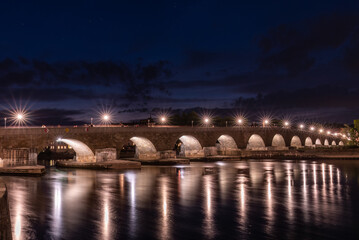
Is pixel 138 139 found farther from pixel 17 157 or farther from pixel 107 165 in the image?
pixel 17 157

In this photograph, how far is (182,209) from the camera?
17.3 metres

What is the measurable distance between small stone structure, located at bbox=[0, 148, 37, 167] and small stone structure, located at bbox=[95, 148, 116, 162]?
8.00 m

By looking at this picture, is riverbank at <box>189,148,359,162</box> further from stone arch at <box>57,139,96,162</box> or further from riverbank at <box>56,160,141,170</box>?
stone arch at <box>57,139,96,162</box>

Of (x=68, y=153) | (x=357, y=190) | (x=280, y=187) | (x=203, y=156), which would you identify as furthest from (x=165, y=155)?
(x=68, y=153)

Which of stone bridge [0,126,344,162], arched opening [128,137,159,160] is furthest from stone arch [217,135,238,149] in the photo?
arched opening [128,137,159,160]

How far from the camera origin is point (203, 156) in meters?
55.2

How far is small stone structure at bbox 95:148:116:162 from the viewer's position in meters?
40.4

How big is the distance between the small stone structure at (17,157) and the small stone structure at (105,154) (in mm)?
7998

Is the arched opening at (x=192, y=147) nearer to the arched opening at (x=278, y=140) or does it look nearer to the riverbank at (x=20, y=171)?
the riverbank at (x=20, y=171)

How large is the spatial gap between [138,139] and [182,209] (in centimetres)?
3127

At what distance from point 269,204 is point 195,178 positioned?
42.3 ft

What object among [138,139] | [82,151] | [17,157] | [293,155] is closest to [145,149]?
[138,139]

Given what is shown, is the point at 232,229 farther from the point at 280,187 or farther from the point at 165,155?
the point at 165,155

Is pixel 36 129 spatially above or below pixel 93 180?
above
